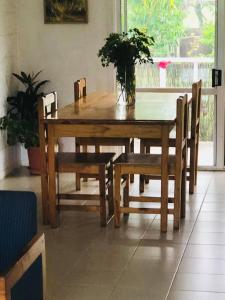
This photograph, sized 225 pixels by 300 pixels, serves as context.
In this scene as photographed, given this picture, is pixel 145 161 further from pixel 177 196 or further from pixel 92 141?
pixel 92 141

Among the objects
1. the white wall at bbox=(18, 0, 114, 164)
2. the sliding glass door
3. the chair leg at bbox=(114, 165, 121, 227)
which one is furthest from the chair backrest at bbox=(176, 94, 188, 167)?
the white wall at bbox=(18, 0, 114, 164)

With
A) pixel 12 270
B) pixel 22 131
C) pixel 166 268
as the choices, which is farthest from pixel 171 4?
pixel 12 270

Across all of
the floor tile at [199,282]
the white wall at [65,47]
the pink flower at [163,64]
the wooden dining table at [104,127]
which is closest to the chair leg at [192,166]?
the wooden dining table at [104,127]

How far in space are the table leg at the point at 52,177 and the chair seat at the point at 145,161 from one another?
1.46 ft

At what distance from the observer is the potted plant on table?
6137mm

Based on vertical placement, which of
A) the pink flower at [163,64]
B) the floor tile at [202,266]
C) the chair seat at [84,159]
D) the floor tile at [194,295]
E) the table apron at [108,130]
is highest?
the pink flower at [163,64]

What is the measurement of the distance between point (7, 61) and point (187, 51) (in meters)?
1.70

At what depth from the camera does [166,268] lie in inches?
153

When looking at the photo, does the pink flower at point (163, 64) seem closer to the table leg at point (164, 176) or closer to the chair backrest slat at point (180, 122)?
the chair backrest slat at point (180, 122)

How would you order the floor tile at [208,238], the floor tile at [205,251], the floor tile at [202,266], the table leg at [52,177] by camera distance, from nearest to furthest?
1. the floor tile at [202,266]
2. the floor tile at [205,251]
3. the floor tile at [208,238]
4. the table leg at [52,177]

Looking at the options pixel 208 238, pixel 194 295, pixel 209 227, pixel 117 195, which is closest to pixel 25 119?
pixel 117 195

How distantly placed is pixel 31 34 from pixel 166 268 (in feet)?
11.1

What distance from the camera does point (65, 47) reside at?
21.3 ft

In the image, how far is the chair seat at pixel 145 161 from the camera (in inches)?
178
